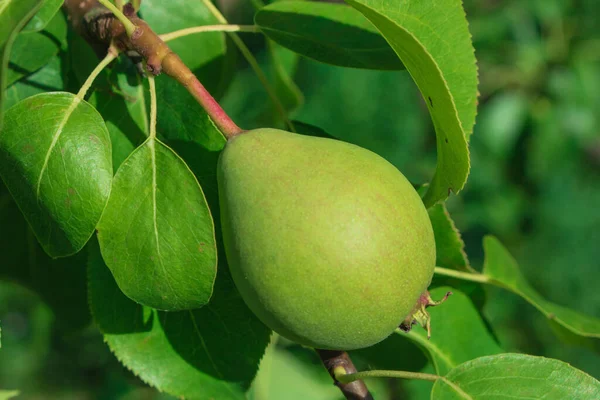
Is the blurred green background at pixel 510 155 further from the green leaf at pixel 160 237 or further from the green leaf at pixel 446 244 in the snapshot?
the green leaf at pixel 160 237

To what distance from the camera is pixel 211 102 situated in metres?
0.79

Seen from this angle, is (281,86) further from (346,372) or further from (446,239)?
(346,372)

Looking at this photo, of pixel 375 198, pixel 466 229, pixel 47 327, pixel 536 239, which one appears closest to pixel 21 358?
pixel 47 327

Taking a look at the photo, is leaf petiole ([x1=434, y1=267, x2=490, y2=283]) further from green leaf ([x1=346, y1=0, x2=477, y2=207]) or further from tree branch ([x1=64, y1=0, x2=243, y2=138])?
tree branch ([x1=64, y1=0, x2=243, y2=138])

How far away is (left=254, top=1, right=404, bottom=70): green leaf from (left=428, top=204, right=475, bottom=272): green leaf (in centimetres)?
27

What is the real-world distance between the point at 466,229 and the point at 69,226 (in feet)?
8.33

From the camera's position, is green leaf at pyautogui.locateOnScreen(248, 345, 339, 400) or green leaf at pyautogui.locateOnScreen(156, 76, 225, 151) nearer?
green leaf at pyautogui.locateOnScreen(156, 76, 225, 151)

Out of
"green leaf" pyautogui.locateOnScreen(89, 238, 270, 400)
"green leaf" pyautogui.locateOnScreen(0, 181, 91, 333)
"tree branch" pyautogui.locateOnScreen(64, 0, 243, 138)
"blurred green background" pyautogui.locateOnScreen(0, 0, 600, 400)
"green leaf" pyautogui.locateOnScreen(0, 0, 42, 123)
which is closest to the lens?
"green leaf" pyautogui.locateOnScreen(0, 0, 42, 123)

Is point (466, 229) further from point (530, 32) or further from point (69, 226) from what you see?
point (69, 226)

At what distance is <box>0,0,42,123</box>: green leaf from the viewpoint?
596 mm

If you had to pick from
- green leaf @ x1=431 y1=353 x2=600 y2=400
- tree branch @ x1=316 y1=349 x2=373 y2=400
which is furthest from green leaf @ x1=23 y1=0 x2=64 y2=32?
green leaf @ x1=431 y1=353 x2=600 y2=400

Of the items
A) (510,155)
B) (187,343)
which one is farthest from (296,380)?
(510,155)

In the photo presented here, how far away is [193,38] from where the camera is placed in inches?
43.0

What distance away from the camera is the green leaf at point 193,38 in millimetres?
1081
